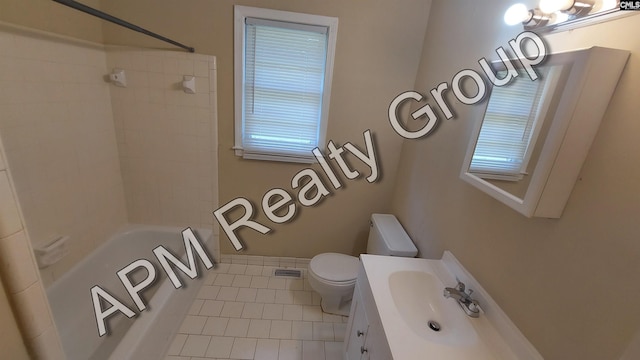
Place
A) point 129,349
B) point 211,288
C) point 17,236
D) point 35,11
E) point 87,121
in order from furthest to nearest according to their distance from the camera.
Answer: point 211,288 → point 87,121 → point 35,11 → point 129,349 → point 17,236

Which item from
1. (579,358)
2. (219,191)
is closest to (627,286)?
(579,358)

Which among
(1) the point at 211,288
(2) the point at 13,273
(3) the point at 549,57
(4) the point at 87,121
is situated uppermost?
(3) the point at 549,57

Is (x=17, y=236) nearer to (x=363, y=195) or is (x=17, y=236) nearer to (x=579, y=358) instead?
(x=579, y=358)

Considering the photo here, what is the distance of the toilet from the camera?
1.68 m

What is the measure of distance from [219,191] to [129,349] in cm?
120

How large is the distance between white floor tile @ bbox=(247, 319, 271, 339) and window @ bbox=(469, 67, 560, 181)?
1.60 metres

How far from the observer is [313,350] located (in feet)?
5.46

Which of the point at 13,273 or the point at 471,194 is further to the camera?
the point at 471,194

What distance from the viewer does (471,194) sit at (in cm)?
121

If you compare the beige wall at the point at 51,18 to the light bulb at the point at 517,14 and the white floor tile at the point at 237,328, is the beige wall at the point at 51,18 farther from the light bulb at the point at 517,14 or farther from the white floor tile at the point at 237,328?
the light bulb at the point at 517,14

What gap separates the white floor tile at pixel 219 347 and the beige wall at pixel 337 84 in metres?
0.79

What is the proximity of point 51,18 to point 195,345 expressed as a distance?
205cm

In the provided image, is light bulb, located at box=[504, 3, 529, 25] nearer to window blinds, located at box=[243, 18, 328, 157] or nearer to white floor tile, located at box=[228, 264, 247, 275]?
window blinds, located at box=[243, 18, 328, 157]

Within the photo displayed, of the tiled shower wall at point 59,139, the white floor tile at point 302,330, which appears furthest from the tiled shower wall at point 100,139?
the white floor tile at point 302,330
